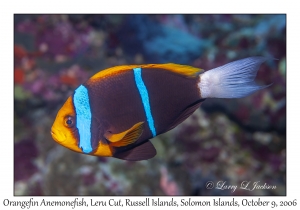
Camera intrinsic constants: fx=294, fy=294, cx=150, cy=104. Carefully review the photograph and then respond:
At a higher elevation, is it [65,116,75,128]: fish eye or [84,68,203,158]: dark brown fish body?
[84,68,203,158]: dark brown fish body

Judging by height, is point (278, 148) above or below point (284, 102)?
below

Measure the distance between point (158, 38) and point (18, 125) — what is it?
235 cm

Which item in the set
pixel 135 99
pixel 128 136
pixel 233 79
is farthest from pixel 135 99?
pixel 233 79

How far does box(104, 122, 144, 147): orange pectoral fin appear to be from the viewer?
4.12 feet

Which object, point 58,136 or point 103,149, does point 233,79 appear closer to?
point 103,149

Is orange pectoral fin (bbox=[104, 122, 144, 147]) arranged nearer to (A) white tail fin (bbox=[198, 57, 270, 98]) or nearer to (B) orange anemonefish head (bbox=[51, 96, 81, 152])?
(B) orange anemonefish head (bbox=[51, 96, 81, 152])

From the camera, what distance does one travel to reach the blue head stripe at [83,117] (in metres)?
1.29

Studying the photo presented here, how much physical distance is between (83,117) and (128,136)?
220 millimetres

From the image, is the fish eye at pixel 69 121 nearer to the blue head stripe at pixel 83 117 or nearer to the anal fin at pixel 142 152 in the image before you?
the blue head stripe at pixel 83 117

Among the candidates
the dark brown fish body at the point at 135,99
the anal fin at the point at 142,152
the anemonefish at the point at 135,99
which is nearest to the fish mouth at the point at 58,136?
the anemonefish at the point at 135,99

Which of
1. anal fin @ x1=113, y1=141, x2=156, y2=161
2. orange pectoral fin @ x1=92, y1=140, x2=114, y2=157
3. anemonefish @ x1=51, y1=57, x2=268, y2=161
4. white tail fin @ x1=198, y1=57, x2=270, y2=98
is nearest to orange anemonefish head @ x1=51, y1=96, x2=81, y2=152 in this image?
anemonefish @ x1=51, y1=57, x2=268, y2=161

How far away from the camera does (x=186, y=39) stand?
4176 millimetres
